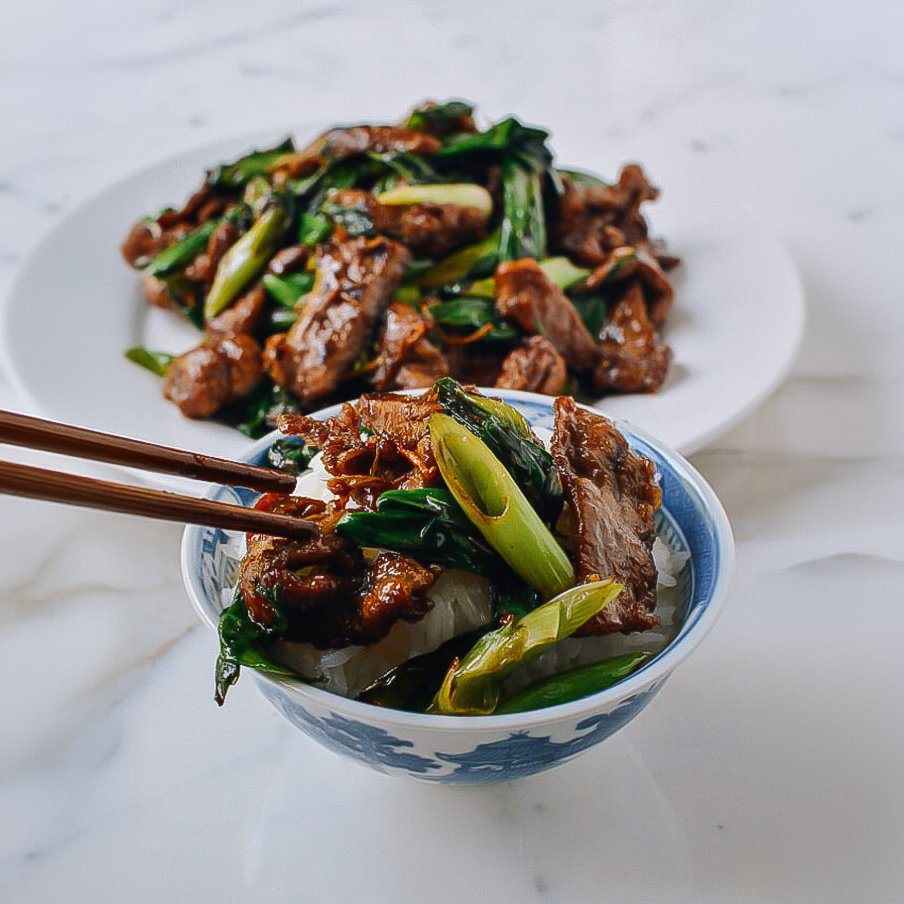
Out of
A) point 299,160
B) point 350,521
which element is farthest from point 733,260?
point 350,521

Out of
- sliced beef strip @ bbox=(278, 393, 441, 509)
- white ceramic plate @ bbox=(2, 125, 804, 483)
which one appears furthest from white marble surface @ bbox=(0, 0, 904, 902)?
sliced beef strip @ bbox=(278, 393, 441, 509)

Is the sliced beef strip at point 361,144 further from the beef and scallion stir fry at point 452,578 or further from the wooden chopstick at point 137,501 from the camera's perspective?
the wooden chopstick at point 137,501

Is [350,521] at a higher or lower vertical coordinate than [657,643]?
higher

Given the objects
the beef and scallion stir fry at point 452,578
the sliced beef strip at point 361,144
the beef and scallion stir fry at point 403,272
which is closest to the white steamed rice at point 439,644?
the beef and scallion stir fry at point 452,578

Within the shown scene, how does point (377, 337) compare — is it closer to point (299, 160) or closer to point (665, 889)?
point (299, 160)

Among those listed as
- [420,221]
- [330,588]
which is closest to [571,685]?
[330,588]

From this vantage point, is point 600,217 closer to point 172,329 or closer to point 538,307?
point 538,307
